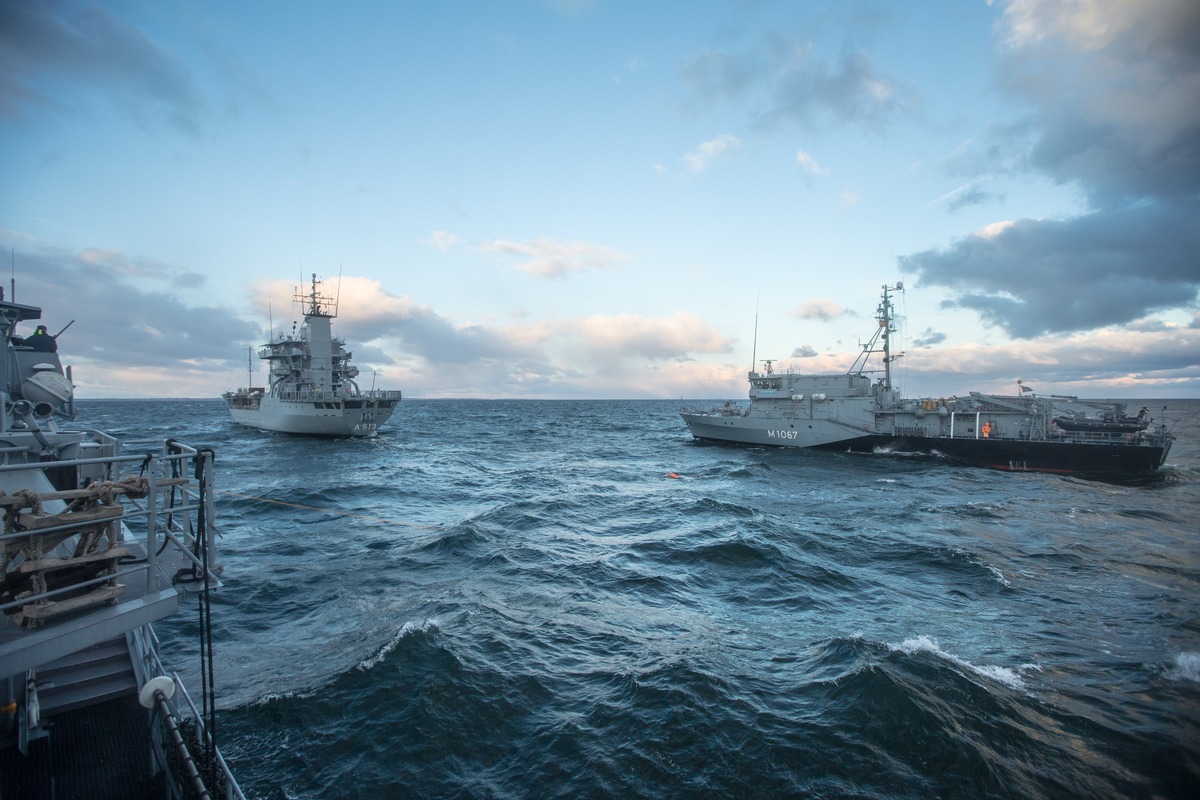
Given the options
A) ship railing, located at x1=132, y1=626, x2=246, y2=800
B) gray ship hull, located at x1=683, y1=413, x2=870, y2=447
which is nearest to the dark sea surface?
ship railing, located at x1=132, y1=626, x2=246, y2=800

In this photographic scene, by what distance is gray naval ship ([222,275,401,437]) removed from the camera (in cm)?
5781

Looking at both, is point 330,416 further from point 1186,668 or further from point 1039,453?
point 1039,453

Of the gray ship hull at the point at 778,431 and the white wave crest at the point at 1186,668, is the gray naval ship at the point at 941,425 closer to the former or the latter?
the gray ship hull at the point at 778,431

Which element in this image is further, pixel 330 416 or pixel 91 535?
pixel 330 416

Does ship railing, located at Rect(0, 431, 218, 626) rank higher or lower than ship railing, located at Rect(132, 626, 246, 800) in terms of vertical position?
higher

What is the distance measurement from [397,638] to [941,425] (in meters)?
48.8

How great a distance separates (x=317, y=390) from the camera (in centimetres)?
5862

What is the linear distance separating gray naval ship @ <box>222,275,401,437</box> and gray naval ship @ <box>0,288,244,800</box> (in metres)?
52.7

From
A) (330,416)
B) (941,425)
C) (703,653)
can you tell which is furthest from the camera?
(330,416)

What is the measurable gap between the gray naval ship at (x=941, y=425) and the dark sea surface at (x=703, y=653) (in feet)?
55.9

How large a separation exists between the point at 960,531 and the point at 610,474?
22.0 m

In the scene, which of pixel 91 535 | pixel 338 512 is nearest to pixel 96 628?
pixel 91 535

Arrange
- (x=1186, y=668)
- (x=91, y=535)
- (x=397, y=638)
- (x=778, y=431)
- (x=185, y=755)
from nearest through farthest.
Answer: (x=91, y=535), (x=185, y=755), (x=1186, y=668), (x=397, y=638), (x=778, y=431)

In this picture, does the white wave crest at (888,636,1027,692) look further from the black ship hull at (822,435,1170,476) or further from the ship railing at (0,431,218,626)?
the black ship hull at (822,435,1170,476)
